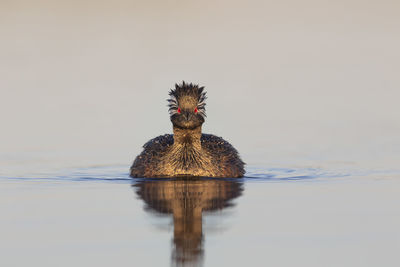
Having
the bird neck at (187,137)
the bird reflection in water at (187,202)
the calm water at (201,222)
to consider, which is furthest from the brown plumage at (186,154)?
the calm water at (201,222)

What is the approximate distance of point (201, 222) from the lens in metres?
14.0

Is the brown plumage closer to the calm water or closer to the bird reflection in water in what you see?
the bird reflection in water

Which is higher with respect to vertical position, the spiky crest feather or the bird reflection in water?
the spiky crest feather

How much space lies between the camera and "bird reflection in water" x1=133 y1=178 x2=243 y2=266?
12109 mm

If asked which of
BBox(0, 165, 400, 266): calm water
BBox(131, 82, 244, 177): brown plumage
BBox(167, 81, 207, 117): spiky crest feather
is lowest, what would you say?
BBox(0, 165, 400, 266): calm water

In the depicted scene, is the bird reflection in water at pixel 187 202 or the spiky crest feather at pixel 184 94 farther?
the spiky crest feather at pixel 184 94

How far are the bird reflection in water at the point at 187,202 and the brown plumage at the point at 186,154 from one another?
60cm

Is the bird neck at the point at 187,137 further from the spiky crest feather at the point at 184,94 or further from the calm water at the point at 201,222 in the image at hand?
the calm water at the point at 201,222

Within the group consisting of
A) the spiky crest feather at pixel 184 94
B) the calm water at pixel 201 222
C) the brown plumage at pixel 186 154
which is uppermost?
the spiky crest feather at pixel 184 94

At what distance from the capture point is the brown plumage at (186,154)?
21.0 m

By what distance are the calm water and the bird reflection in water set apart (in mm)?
17

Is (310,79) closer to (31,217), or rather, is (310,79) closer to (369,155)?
(369,155)

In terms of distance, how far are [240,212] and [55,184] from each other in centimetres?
576

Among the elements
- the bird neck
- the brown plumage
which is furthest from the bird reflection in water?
the bird neck
